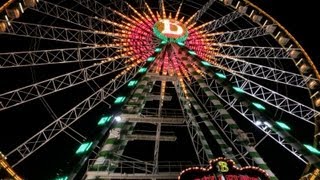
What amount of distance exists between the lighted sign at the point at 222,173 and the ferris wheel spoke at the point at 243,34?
10.1 metres

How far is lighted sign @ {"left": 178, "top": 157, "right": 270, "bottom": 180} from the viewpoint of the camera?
13.9 metres

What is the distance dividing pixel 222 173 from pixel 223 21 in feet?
41.1

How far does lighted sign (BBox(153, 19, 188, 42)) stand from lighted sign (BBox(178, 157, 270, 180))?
28.2ft

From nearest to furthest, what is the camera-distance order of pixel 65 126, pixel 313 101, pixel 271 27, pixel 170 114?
pixel 65 126, pixel 170 114, pixel 313 101, pixel 271 27

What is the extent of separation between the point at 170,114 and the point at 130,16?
6.30 metres

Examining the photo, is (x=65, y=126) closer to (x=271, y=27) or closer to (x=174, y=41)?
(x=174, y=41)

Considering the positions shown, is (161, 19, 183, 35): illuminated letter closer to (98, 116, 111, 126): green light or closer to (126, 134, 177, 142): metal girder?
(126, 134, 177, 142): metal girder

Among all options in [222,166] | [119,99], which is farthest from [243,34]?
[222,166]

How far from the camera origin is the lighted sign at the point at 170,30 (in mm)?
21072

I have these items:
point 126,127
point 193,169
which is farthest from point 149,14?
point 193,169

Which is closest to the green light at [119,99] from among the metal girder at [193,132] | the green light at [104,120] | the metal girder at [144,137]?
the green light at [104,120]

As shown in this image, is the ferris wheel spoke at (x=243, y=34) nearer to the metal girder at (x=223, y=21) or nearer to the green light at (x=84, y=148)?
the metal girder at (x=223, y=21)

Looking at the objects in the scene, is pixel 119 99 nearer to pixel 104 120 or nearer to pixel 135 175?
pixel 104 120

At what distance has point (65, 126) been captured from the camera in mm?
17562
